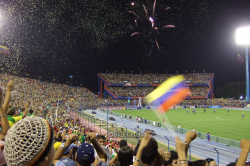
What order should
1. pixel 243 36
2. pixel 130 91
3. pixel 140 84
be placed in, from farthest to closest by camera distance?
pixel 140 84
pixel 130 91
pixel 243 36

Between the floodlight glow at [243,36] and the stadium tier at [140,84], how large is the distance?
2904cm

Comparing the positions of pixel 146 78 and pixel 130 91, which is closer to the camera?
pixel 130 91

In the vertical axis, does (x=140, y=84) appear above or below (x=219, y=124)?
above

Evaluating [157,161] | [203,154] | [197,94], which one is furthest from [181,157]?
[197,94]

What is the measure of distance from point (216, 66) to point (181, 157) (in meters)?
125

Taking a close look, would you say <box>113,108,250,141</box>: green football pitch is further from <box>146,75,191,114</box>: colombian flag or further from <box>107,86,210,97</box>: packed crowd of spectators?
<box>107,86,210,97</box>: packed crowd of spectators

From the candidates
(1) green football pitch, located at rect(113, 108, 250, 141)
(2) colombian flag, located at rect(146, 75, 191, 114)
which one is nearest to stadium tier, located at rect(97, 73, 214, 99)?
(1) green football pitch, located at rect(113, 108, 250, 141)

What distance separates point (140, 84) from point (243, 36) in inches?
1885

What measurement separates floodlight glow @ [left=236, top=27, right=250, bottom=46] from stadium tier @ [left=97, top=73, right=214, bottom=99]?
95.3 feet

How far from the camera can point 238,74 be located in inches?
4505

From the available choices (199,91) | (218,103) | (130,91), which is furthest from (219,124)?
(199,91)

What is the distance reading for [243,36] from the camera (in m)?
61.1

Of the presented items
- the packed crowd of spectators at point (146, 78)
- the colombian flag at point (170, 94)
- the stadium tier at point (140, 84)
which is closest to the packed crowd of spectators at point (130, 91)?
the stadium tier at point (140, 84)

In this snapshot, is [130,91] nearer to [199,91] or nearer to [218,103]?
[199,91]
